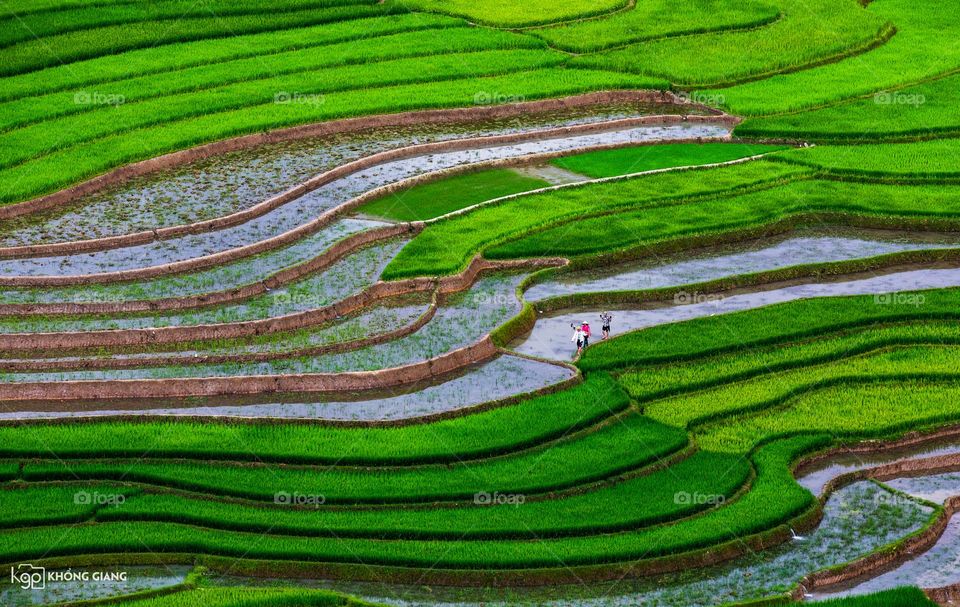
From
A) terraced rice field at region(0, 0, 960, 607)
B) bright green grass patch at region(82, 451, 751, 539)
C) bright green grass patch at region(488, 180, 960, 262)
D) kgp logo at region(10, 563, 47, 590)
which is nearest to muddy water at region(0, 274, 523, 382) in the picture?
terraced rice field at region(0, 0, 960, 607)

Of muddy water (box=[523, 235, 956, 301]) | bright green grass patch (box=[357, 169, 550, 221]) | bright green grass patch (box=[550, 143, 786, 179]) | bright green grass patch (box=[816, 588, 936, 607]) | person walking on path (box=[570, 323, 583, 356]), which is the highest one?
bright green grass patch (box=[550, 143, 786, 179])

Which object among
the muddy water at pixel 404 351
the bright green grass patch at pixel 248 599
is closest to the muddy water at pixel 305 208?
the muddy water at pixel 404 351

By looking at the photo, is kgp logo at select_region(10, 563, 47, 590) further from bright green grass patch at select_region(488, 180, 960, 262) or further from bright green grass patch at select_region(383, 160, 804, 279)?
bright green grass patch at select_region(488, 180, 960, 262)

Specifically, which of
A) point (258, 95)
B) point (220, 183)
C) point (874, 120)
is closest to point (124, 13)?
point (258, 95)

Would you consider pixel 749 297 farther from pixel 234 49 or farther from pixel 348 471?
pixel 234 49

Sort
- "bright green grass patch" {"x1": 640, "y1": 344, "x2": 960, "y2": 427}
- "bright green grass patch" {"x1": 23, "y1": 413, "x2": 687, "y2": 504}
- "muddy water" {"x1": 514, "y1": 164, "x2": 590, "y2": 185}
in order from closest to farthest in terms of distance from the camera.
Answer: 1. "bright green grass patch" {"x1": 23, "y1": 413, "x2": 687, "y2": 504}
2. "bright green grass patch" {"x1": 640, "y1": 344, "x2": 960, "y2": 427}
3. "muddy water" {"x1": 514, "y1": 164, "x2": 590, "y2": 185}

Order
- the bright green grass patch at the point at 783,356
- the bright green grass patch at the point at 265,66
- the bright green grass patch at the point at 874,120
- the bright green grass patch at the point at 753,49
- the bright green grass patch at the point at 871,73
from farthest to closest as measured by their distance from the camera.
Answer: the bright green grass patch at the point at 753,49, the bright green grass patch at the point at 871,73, the bright green grass patch at the point at 874,120, the bright green grass patch at the point at 265,66, the bright green grass patch at the point at 783,356

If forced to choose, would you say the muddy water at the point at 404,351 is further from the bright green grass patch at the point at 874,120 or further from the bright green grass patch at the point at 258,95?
the bright green grass patch at the point at 874,120

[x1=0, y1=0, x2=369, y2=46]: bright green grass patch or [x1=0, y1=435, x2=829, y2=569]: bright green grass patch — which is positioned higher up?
[x1=0, y1=0, x2=369, y2=46]: bright green grass patch
